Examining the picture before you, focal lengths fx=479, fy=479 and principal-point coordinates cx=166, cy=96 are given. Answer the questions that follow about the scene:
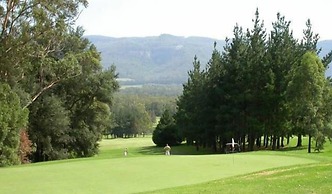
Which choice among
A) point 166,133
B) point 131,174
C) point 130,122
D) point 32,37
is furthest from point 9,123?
point 130,122

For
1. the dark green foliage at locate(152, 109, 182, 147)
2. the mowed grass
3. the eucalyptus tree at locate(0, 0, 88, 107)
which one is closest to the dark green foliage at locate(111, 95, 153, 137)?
the dark green foliage at locate(152, 109, 182, 147)

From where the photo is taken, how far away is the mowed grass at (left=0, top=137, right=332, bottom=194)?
16.7 meters

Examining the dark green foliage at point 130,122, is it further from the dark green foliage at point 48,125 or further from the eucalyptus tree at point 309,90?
the eucalyptus tree at point 309,90

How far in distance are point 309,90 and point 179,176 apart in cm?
2831

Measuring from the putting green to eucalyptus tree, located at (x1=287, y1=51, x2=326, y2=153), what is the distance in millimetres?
19104

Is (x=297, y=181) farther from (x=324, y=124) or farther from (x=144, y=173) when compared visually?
(x=324, y=124)

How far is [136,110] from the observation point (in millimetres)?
157250

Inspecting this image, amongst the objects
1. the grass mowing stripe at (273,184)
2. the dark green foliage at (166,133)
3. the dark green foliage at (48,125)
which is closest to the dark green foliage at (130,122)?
the dark green foliage at (166,133)

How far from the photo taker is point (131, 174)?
21.1 meters

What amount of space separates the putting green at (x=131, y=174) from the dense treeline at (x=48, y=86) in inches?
497

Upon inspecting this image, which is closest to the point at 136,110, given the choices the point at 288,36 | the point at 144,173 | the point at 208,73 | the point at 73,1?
the point at 208,73

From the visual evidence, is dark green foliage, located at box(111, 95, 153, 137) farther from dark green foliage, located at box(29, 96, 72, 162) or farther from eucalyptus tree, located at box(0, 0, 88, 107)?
eucalyptus tree, located at box(0, 0, 88, 107)

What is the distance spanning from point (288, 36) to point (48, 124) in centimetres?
2956

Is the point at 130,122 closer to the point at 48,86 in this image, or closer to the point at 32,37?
the point at 48,86
